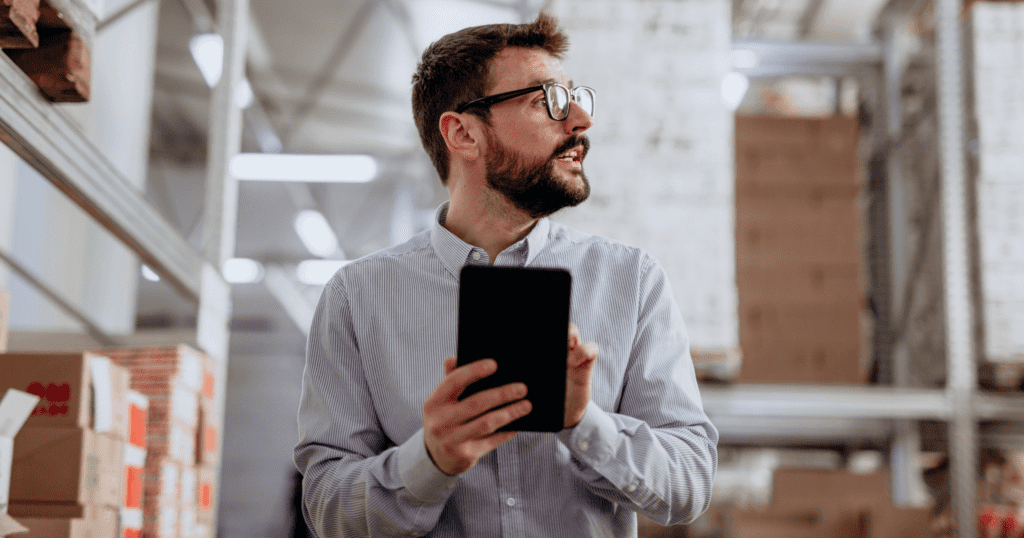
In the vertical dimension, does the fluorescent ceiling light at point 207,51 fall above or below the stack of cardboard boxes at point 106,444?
above

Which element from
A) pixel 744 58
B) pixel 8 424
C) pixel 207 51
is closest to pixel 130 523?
pixel 8 424

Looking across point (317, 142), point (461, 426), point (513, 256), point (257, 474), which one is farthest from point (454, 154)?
point (257, 474)

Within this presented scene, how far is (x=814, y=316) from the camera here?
5.32 meters

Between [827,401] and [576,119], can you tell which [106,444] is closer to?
[576,119]

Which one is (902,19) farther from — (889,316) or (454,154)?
(454,154)

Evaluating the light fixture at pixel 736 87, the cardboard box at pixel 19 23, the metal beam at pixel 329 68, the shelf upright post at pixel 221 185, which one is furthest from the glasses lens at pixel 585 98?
the metal beam at pixel 329 68

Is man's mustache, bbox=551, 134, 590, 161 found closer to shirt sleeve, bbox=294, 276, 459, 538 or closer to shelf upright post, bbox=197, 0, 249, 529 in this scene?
shirt sleeve, bbox=294, 276, 459, 538

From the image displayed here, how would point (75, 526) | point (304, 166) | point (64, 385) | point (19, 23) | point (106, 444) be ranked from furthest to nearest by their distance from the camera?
point (304, 166) < point (106, 444) < point (64, 385) < point (75, 526) < point (19, 23)

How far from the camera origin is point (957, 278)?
17.0ft

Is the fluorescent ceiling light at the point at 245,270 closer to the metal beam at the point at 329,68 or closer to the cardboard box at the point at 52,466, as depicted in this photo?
the metal beam at the point at 329,68

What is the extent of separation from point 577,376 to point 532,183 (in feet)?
1.90

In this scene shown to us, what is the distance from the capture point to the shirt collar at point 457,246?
1921 millimetres

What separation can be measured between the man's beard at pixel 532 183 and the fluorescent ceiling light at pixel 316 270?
11.5 metres

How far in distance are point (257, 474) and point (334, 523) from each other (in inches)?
672
